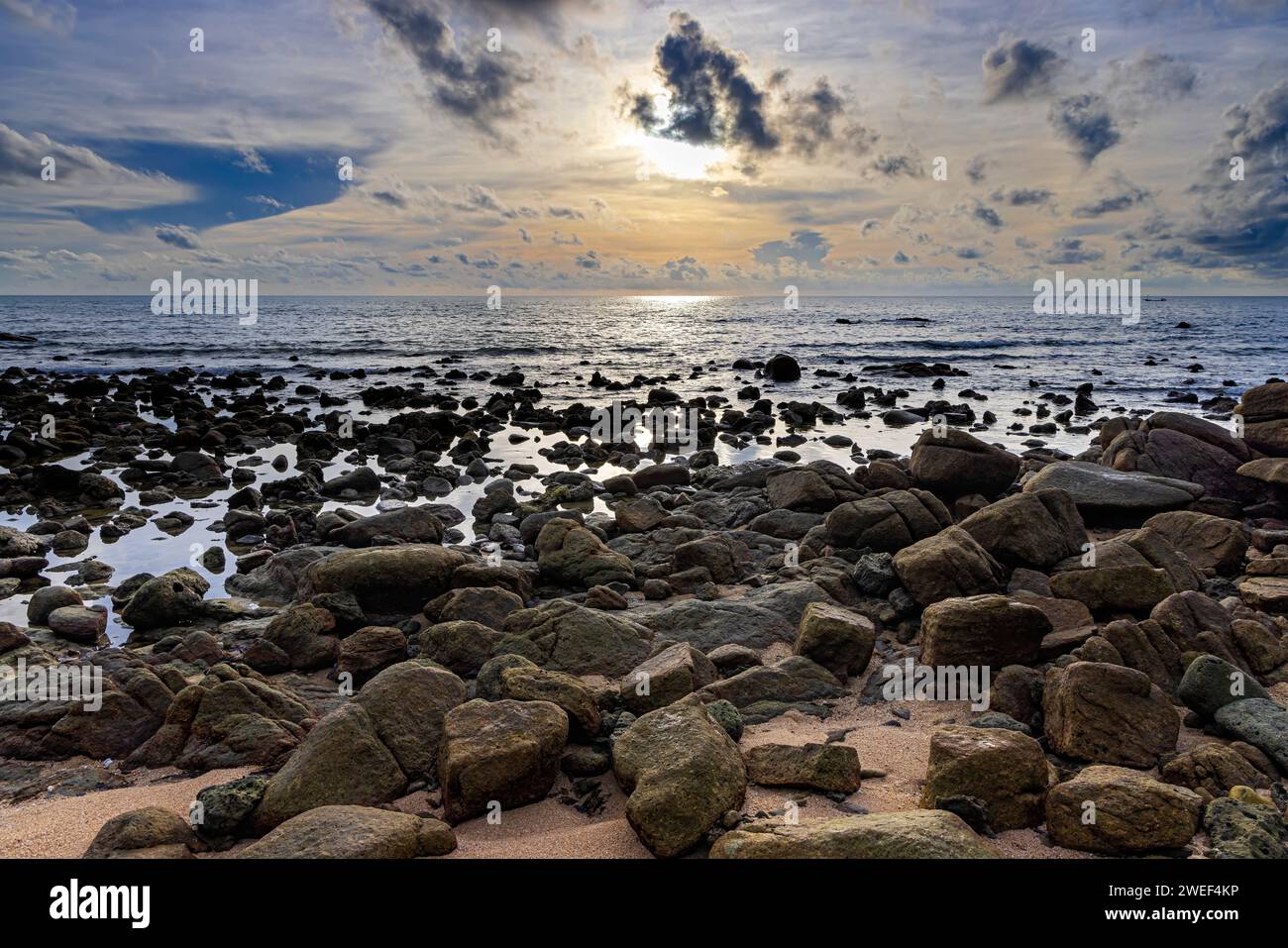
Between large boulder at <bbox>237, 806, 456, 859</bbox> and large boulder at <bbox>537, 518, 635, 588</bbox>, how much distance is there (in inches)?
219

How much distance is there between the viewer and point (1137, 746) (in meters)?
5.47

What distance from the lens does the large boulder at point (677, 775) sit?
15.4ft

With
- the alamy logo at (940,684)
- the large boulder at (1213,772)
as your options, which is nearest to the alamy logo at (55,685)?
the alamy logo at (940,684)

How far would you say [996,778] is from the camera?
486 cm

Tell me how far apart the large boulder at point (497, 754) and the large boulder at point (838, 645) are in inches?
107

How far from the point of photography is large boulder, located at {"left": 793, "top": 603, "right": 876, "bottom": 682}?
732cm

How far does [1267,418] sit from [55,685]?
1714 centimetres

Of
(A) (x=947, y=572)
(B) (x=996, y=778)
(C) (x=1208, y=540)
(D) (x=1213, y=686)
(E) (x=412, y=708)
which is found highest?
(C) (x=1208, y=540)

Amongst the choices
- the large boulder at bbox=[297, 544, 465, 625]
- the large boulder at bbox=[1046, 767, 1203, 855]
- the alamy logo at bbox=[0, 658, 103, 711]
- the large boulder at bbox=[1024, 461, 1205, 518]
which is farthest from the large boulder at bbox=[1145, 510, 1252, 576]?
the alamy logo at bbox=[0, 658, 103, 711]

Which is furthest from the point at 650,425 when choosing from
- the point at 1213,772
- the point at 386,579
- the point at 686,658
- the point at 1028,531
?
the point at 1213,772

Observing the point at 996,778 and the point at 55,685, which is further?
the point at 55,685

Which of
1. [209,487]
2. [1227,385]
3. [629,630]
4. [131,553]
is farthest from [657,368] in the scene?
[629,630]

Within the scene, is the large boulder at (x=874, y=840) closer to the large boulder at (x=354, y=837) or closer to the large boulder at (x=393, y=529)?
the large boulder at (x=354, y=837)

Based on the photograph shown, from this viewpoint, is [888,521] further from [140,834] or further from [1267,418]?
[140,834]
